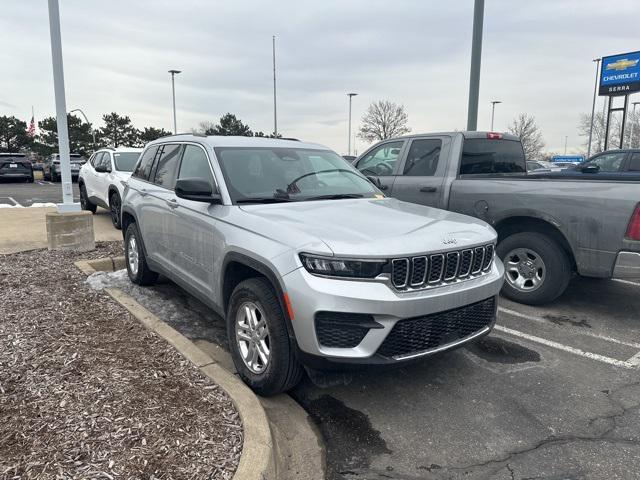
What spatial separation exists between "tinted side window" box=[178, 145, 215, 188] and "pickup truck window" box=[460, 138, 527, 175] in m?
3.43

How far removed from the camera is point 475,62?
970cm

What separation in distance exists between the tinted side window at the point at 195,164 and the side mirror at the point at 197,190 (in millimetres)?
207

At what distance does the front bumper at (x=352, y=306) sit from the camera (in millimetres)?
2896

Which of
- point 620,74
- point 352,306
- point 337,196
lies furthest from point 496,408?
point 620,74

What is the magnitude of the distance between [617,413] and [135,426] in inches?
125

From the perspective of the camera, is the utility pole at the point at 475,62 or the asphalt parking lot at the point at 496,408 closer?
the asphalt parking lot at the point at 496,408

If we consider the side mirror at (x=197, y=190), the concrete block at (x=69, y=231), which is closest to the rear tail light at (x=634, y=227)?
the side mirror at (x=197, y=190)

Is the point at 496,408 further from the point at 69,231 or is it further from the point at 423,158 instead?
the point at 69,231

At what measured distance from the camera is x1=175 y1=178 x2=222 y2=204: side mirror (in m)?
3.76

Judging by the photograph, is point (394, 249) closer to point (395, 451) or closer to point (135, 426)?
point (395, 451)

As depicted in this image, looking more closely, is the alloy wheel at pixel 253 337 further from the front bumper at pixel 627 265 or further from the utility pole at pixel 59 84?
the utility pole at pixel 59 84

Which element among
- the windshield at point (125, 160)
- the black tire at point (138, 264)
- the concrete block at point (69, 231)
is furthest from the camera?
the windshield at point (125, 160)

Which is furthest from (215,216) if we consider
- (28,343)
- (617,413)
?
(617,413)

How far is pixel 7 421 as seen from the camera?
9.32 ft
